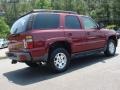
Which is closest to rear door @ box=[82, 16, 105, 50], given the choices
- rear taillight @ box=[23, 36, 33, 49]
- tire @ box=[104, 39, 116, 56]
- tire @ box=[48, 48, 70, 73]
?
tire @ box=[104, 39, 116, 56]

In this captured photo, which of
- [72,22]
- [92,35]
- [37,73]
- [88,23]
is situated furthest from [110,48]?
[37,73]

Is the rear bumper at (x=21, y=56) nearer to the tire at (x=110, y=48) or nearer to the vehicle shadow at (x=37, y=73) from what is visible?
the vehicle shadow at (x=37, y=73)

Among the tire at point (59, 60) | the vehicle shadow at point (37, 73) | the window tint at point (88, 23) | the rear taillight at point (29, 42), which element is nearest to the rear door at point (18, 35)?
the rear taillight at point (29, 42)

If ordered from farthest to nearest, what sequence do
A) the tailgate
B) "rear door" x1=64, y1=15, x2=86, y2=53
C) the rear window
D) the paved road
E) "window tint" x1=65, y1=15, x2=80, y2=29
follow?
"window tint" x1=65, y1=15, x2=80, y2=29 < "rear door" x1=64, y1=15, x2=86, y2=53 < the rear window < the tailgate < the paved road

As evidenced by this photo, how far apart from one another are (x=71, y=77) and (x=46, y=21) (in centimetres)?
191

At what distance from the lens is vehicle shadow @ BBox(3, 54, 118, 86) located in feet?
28.2

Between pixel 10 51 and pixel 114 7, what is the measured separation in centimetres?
5414

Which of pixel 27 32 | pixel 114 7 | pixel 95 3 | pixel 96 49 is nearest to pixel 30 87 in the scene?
pixel 27 32

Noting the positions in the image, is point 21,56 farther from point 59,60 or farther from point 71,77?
point 71,77

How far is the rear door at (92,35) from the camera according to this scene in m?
10.4

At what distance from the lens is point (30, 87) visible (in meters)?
7.71

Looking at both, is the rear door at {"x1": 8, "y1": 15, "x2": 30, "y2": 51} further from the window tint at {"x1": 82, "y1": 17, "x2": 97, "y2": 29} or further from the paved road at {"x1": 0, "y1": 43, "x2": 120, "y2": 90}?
the window tint at {"x1": 82, "y1": 17, "x2": 97, "y2": 29}

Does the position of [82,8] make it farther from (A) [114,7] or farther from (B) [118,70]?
(B) [118,70]

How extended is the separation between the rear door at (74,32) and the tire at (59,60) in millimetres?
459
